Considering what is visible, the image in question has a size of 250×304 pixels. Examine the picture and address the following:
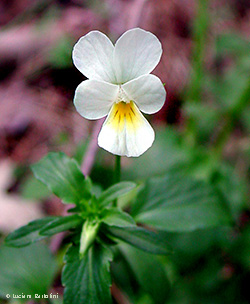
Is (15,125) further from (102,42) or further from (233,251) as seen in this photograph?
(102,42)

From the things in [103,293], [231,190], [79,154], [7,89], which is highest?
[7,89]

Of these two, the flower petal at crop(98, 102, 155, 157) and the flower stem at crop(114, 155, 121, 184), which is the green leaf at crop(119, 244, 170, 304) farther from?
the flower petal at crop(98, 102, 155, 157)

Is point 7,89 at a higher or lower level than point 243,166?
higher

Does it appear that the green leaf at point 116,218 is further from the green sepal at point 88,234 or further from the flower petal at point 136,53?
the flower petal at point 136,53

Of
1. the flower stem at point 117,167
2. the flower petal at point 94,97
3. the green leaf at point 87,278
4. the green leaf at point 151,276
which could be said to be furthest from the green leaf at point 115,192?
the green leaf at point 151,276

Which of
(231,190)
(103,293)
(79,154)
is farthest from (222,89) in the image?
(103,293)

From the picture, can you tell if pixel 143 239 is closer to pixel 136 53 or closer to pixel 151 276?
pixel 151 276

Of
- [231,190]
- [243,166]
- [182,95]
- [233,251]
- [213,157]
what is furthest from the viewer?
[182,95]
